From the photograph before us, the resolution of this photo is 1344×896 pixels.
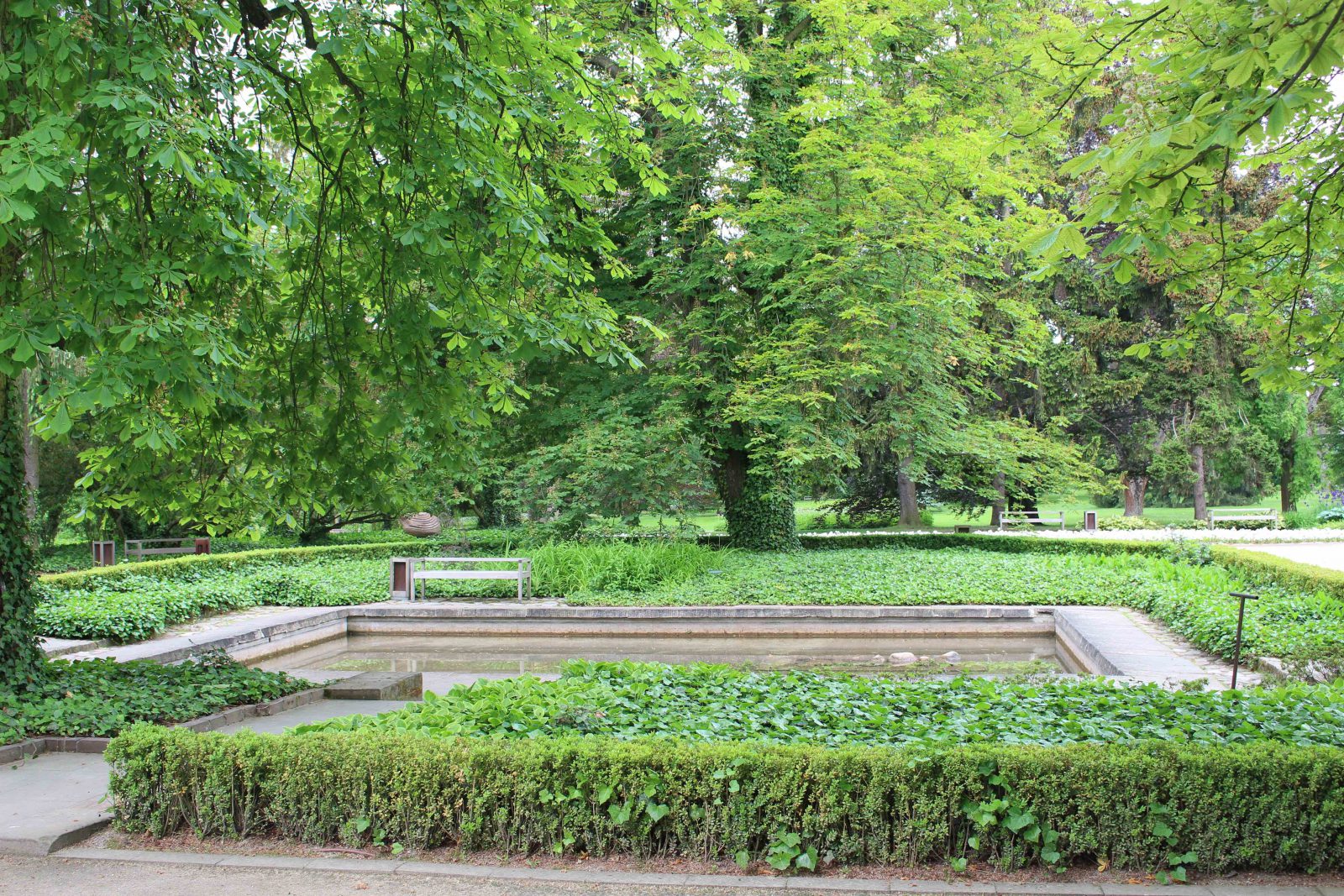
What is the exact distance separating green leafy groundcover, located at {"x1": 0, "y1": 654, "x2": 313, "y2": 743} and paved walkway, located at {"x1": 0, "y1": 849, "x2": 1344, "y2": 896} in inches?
56.6

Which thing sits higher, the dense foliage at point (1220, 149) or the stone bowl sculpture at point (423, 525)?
the dense foliage at point (1220, 149)

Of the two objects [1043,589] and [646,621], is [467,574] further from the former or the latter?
[1043,589]


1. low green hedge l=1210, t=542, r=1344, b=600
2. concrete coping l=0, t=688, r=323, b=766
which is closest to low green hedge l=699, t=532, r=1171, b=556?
low green hedge l=1210, t=542, r=1344, b=600

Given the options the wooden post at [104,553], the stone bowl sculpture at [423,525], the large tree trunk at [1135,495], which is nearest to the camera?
the wooden post at [104,553]

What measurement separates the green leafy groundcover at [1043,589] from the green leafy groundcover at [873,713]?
9.79ft

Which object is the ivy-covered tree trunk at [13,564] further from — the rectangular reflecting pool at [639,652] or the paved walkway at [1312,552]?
the paved walkway at [1312,552]

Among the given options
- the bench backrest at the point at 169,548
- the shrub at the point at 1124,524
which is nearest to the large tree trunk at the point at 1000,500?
the shrub at the point at 1124,524

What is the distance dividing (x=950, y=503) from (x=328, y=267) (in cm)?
3232

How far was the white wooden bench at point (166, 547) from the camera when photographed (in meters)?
20.6

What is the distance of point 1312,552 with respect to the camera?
66.5 ft

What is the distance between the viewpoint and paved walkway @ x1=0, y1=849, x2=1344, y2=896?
4059 mm

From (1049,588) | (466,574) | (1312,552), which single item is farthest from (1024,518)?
(466,574)

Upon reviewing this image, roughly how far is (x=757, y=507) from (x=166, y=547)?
1528cm

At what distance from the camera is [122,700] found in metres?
6.96
